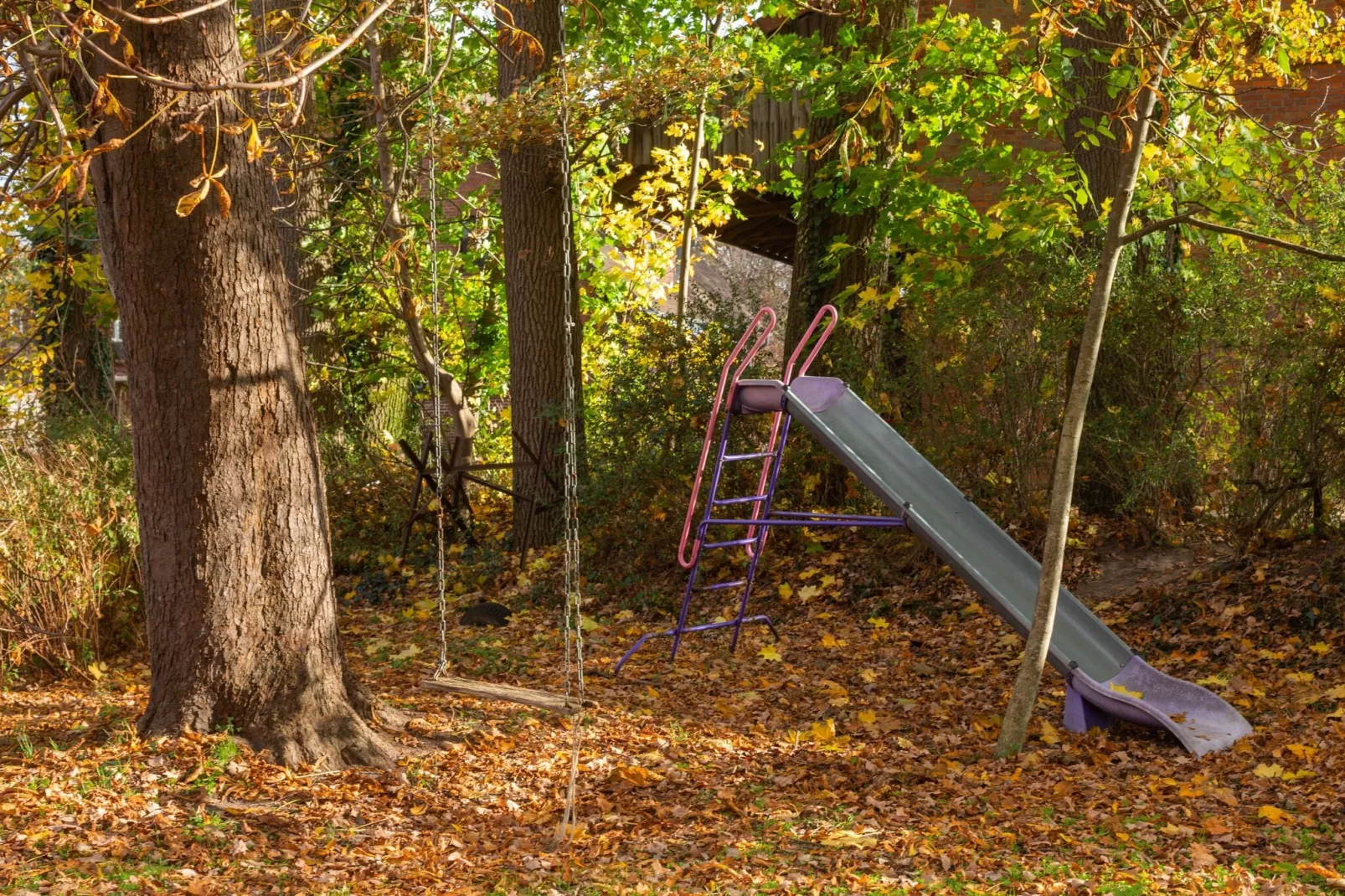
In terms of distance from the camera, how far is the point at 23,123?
6953 millimetres

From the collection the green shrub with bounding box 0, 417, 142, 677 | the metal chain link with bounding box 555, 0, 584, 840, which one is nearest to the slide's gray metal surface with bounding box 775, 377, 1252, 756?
the metal chain link with bounding box 555, 0, 584, 840

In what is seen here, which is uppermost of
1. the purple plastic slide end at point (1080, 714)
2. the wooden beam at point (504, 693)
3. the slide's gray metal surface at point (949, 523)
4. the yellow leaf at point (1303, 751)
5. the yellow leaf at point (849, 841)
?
the slide's gray metal surface at point (949, 523)

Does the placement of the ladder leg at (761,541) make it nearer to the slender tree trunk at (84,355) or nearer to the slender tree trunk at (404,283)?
the slender tree trunk at (404,283)

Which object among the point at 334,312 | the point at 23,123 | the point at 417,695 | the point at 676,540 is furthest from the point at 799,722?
the point at 334,312

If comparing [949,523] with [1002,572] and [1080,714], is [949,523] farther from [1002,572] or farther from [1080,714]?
[1080,714]

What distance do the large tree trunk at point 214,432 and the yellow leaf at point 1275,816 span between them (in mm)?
3392

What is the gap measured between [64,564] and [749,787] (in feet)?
13.2

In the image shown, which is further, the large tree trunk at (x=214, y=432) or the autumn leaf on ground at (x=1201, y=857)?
the large tree trunk at (x=214, y=432)

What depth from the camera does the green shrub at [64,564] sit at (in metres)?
6.54

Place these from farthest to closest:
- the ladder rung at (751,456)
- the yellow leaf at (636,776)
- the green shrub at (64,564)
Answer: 1. the ladder rung at (751,456)
2. the green shrub at (64,564)
3. the yellow leaf at (636,776)

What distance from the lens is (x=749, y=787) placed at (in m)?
5.11

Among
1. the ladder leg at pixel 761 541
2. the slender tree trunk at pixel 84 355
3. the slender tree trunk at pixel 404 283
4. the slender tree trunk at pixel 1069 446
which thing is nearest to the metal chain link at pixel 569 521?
the ladder leg at pixel 761 541

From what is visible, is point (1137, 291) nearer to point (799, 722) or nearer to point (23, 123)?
point (799, 722)

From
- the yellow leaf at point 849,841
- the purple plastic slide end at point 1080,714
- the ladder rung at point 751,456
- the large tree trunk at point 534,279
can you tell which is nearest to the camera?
the yellow leaf at point 849,841
